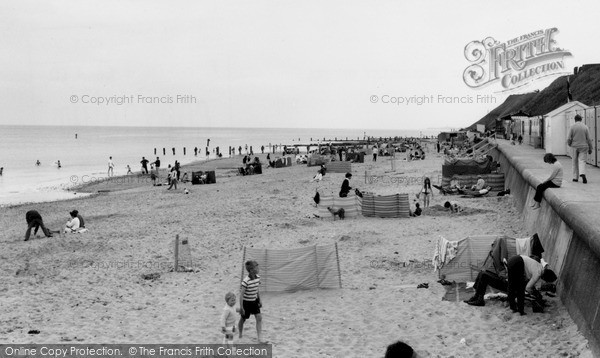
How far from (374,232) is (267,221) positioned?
4297 mm

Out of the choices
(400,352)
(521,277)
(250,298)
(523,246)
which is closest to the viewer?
(400,352)

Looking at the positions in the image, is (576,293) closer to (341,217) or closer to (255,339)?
(255,339)

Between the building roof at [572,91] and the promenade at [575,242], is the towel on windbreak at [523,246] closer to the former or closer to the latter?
the promenade at [575,242]

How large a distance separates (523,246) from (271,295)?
469 cm

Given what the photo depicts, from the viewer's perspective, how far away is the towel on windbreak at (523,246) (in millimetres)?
9759

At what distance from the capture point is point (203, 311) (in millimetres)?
9969

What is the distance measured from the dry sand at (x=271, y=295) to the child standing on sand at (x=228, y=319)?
2.63 feet

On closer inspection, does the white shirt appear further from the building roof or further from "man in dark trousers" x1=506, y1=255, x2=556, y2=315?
the building roof

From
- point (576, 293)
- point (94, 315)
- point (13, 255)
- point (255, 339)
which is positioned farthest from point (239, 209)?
point (576, 293)

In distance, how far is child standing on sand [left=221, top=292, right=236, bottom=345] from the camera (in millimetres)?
7688

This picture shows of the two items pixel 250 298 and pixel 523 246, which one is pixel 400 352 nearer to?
pixel 250 298

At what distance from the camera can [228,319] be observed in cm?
776

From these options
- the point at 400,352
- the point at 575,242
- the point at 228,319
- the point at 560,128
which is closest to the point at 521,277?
the point at 575,242

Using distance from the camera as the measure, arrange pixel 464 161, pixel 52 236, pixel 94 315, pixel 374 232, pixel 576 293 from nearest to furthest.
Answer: pixel 576 293 < pixel 94 315 < pixel 374 232 < pixel 52 236 < pixel 464 161
